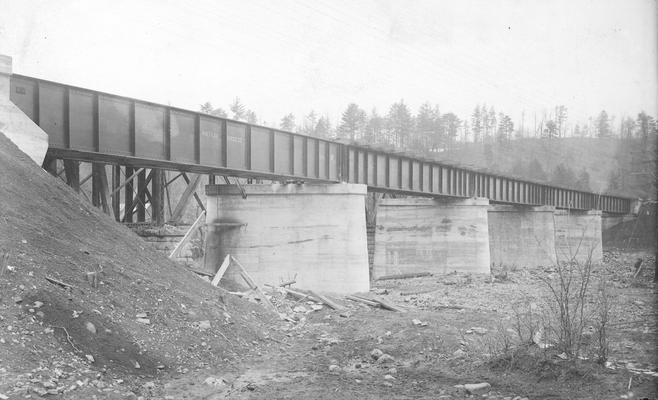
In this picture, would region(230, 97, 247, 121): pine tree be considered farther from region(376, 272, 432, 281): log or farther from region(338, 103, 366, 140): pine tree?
region(376, 272, 432, 281): log

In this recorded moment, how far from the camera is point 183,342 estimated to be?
9594 millimetres

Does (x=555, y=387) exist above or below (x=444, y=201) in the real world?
below

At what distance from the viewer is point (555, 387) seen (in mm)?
7770

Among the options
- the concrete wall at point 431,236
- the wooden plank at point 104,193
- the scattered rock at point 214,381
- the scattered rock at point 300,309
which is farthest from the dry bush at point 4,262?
the concrete wall at point 431,236

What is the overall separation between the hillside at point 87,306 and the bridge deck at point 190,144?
2918 mm

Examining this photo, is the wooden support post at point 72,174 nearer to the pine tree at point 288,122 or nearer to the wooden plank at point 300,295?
the wooden plank at point 300,295

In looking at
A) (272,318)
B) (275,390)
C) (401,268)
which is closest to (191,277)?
(272,318)

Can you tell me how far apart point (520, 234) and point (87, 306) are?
41420 millimetres

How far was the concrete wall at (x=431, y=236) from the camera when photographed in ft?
108

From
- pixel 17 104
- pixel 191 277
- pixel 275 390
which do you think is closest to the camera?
pixel 275 390

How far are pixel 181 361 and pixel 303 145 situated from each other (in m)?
15.0

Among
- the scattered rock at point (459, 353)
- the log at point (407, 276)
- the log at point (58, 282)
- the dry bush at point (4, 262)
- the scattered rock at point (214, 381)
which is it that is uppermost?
the dry bush at point (4, 262)

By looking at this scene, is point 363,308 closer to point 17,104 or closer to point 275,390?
point 275,390

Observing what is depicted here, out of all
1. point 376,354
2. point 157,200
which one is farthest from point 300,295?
point 157,200
